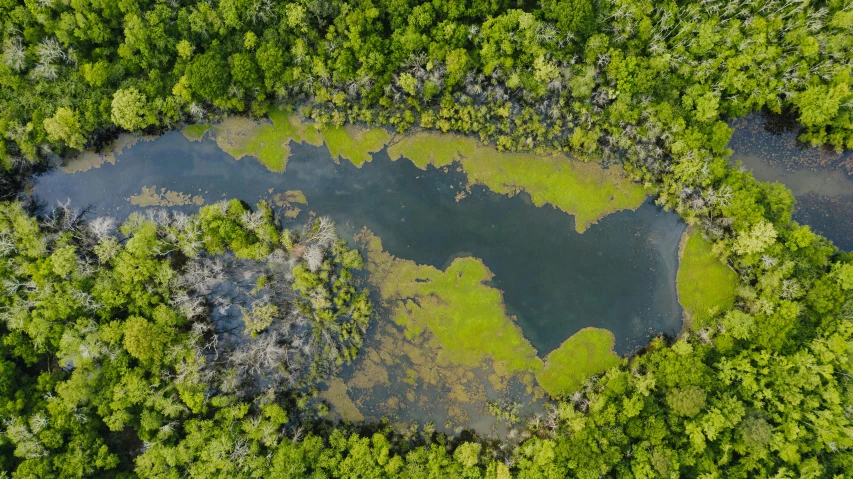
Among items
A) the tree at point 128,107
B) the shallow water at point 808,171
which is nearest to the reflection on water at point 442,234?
the tree at point 128,107

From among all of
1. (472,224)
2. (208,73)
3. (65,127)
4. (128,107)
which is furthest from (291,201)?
(65,127)

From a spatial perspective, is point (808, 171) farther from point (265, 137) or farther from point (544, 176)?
point (265, 137)

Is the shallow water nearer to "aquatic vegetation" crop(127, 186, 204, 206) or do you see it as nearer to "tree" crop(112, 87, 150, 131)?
"aquatic vegetation" crop(127, 186, 204, 206)

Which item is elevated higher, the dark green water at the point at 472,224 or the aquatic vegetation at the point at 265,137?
the aquatic vegetation at the point at 265,137

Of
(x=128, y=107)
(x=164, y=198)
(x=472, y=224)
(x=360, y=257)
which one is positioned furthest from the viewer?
(x=164, y=198)

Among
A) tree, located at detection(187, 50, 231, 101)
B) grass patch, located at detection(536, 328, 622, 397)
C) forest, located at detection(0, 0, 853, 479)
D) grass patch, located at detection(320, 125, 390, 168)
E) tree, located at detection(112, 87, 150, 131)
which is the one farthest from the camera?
grass patch, located at detection(320, 125, 390, 168)

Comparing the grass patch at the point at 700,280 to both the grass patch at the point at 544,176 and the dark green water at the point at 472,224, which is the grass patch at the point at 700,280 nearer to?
the dark green water at the point at 472,224

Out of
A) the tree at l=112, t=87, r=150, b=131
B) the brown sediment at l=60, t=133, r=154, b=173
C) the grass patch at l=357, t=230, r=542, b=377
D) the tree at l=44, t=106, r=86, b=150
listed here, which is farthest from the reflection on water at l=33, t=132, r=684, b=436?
the tree at l=44, t=106, r=86, b=150
